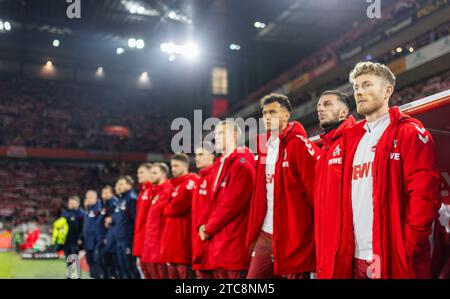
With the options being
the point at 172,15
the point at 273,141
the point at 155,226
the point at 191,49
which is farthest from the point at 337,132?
the point at 191,49

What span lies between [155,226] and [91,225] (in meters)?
3.72

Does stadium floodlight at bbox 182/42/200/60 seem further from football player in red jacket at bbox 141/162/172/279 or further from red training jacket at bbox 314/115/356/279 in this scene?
red training jacket at bbox 314/115/356/279

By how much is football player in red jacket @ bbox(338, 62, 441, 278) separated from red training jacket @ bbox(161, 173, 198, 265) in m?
3.23

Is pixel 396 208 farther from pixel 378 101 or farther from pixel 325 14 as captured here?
pixel 325 14

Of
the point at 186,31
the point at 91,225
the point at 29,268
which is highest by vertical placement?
the point at 186,31

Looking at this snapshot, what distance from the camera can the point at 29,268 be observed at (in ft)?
36.8

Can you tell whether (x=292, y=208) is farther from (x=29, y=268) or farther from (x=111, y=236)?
(x=29, y=268)

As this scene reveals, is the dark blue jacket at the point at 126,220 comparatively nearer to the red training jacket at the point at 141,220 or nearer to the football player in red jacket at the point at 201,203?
the red training jacket at the point at 141,220

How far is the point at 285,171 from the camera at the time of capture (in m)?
3.76

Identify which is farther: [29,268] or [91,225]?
[29,268]

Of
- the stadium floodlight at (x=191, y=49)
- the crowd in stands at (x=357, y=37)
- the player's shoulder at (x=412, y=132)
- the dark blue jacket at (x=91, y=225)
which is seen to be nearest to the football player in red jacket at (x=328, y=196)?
the player's shoulder at (x=412, y=132)

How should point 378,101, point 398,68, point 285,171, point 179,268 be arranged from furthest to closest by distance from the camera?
point 398,68, point 179,268, point 285,171, point 378,101

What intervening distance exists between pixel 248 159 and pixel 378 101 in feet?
6.53
